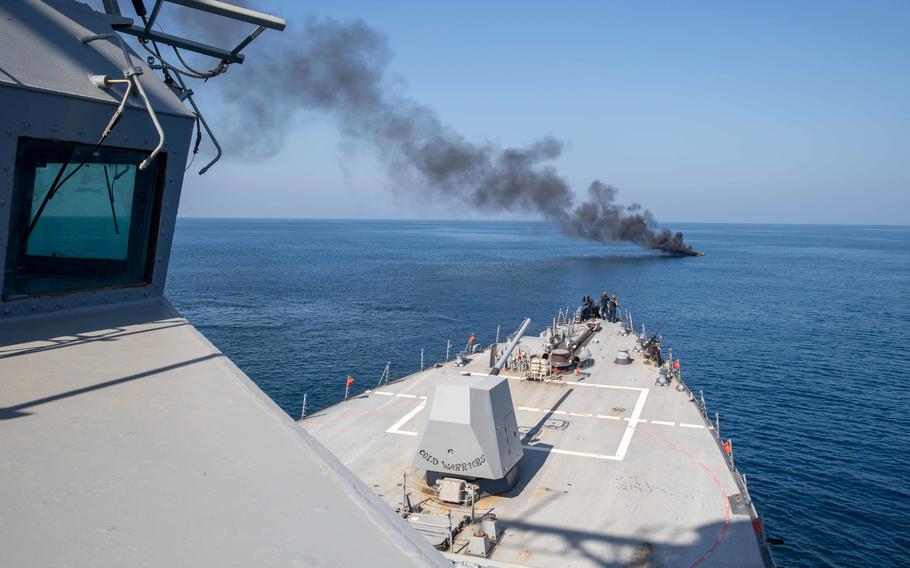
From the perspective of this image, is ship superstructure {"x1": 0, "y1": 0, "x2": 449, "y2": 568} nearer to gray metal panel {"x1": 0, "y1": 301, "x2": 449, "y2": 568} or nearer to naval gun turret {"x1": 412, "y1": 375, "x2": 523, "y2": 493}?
gray metal panel {"x1": 0, "y1": 301, "x2": 449, "y2": 568}

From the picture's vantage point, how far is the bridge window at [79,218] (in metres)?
5.58

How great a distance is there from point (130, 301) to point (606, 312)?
135 feet

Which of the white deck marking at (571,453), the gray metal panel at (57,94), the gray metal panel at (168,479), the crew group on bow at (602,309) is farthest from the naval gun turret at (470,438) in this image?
the crew group on bow at (602,309)

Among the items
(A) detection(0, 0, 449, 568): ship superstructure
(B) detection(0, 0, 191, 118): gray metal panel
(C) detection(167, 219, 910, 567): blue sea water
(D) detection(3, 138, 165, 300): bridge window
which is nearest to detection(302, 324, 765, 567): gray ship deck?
(C) detection(167, 219, 910, 567): blue sea water

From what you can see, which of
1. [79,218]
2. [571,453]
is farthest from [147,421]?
[571,453]

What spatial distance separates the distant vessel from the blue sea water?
12.5 m

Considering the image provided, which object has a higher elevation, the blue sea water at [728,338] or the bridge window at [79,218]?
the bridge window at [79,218]

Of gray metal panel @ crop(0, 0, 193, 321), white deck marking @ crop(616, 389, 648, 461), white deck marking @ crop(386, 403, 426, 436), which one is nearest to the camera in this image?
gray metal panel @ crop(0, 0, 193, 321)

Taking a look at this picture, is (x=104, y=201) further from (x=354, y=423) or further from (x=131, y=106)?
(x=354, y=423)

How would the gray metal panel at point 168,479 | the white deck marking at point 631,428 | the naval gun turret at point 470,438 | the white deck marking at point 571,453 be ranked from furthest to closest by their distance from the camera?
1. the white deck marking at point 631,428
2. the white deck marking at point 571,453
3. the naval gun turret at point 470,438
4. the gray metal panel at point 168,479

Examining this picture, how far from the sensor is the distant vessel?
2.42 metres

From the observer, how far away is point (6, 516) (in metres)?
2.39

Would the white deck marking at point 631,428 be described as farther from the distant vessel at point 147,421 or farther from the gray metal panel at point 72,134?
the gray metal panel at point 72,134

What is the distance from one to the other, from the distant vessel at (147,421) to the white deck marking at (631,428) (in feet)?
10.6
